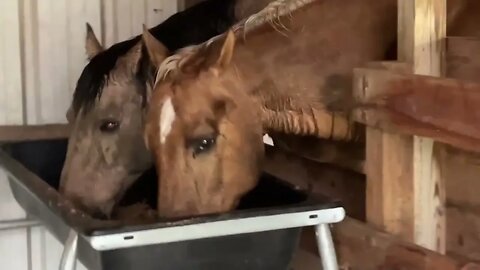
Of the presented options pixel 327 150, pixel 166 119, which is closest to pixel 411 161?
pixel 327 150

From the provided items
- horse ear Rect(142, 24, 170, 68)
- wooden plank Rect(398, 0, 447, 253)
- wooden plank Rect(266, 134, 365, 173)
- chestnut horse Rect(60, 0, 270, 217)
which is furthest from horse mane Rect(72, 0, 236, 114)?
wooden plank Rect(398, 0, 447, 253)

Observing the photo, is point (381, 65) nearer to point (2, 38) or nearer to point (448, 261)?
point (448, 261)

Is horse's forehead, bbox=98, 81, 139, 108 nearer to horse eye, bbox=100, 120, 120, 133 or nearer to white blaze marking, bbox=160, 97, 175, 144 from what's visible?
horse eye, bbox=100, 120, 120, 133

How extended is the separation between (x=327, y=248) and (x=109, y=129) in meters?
0.55

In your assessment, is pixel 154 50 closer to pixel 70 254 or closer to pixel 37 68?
pixel 70 254

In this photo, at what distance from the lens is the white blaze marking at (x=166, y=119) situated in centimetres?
120

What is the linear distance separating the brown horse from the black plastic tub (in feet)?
0.33

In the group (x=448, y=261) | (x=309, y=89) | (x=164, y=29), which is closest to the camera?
(x=448, y=261)

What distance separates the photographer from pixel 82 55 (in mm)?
2117

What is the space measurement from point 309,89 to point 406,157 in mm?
224

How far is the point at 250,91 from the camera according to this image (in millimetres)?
1330

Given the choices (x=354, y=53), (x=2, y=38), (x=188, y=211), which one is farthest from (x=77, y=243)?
(x=2, y=38)

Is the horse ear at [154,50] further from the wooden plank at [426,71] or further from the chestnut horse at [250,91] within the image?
the wooden plank at [426,71]

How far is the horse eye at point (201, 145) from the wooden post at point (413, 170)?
0.81 feet
